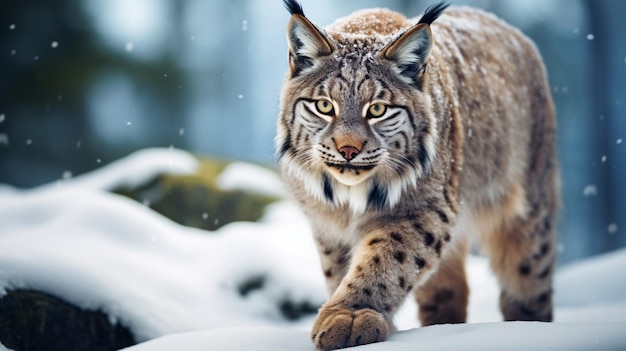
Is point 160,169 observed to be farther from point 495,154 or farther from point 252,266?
point 495,154

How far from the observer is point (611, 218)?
10.5 meters

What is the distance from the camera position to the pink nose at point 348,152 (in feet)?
10.2

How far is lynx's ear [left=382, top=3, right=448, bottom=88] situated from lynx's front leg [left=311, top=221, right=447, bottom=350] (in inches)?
27.2

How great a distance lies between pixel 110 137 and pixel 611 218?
771 cm

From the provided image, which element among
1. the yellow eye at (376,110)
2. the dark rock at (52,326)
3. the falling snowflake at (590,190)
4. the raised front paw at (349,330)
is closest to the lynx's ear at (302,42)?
the yellow eye at (376,110)

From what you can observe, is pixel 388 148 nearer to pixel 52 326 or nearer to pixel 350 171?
pixel 350 171

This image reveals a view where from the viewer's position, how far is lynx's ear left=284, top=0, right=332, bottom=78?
10.8 feet

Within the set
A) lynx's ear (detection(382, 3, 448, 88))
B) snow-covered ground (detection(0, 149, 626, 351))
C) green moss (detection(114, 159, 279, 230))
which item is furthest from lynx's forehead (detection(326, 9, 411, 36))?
green moss (detection(114, 159, 279, 230))

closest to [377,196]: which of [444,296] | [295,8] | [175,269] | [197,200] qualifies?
[295,8]

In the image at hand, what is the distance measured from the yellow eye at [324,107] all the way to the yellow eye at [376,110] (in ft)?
0.54

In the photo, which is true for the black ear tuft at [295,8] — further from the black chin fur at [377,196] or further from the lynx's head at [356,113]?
A: the black chin fur at [377,196]

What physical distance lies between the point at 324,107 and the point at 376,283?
79 centimetres

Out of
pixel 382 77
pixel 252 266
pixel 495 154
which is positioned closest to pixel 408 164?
pixel 382 77

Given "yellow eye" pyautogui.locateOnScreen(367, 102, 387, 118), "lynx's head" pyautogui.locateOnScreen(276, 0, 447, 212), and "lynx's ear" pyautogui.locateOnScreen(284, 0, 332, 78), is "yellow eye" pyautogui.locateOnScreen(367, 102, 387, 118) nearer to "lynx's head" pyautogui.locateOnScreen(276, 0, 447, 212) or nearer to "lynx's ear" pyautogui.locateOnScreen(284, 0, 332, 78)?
"lynx's head" pyautogui.locateOnScreen(276, 0, 447, 212)
